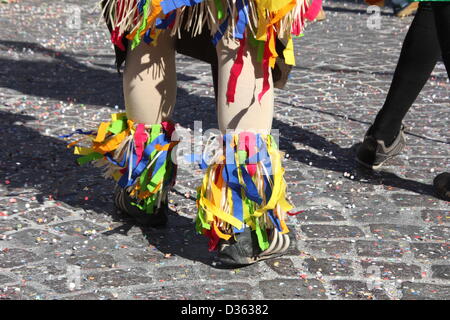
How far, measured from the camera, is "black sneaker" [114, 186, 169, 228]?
315 centimetres

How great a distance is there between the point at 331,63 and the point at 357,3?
3962 millimetres

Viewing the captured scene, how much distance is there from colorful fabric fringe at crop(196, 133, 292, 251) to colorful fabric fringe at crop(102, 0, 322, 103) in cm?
17

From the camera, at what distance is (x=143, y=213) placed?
10.3 feet

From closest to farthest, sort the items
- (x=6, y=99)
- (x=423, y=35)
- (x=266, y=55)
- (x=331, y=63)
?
(x=266, y=55) → (x=423, y=35) → (x=6, y=99) → (x=331, y=63)

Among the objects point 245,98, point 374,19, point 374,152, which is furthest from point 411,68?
point 374,19

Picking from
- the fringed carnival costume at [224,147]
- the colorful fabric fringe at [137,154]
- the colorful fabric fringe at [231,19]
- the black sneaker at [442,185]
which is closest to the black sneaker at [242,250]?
the fringed carnival costume at [224,147]

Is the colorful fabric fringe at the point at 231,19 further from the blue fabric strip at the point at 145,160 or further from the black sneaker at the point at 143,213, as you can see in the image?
the black sneaker at the point at 143,213

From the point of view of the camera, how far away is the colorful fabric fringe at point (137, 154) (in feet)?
9.61

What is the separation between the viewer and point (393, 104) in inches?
155

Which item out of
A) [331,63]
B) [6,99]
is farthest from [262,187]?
[331,63]

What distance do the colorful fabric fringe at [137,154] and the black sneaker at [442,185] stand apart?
4.43 feet

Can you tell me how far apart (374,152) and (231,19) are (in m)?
1.66

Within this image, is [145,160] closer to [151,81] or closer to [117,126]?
[117,126]

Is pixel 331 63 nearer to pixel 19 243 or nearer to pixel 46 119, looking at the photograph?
pixel 46 119
